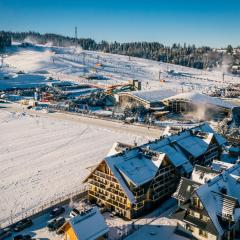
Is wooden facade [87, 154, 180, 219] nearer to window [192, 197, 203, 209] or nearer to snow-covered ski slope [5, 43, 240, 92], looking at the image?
window [192, 197, 203, 209]

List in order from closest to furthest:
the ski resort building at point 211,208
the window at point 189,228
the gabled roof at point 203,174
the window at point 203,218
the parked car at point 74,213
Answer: the ski resort building at point 211,208 < the window at point 203,218 < the window at point 189,228 < the gabled roof at point 203,174 < the parked car at point 74,213

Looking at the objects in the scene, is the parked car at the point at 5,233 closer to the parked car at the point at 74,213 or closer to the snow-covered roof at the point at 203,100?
the parked car at the point at 74,213

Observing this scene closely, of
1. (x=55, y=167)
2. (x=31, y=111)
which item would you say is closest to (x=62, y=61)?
(x=31, y=111)

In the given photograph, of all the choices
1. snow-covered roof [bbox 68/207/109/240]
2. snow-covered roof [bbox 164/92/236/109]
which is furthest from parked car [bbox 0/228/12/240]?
snow-covered roof [bbox 164/92/236/109]

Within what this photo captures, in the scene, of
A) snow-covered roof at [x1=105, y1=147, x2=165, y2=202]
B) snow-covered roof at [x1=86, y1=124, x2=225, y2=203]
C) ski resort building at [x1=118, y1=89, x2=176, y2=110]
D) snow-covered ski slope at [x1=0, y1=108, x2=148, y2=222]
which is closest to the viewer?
snow-covered roof at [x1=105, y1=147, x2=165, y2=202]

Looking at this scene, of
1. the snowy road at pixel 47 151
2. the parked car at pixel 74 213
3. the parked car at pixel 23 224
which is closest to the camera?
the parked car at pixel 23 224

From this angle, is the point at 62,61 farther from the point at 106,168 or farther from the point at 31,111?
the point at 106,168

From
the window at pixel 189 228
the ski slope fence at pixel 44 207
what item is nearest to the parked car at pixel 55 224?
the ski slope fence at pixel 44 207

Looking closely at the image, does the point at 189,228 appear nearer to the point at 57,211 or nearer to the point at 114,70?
the point at 57,211
